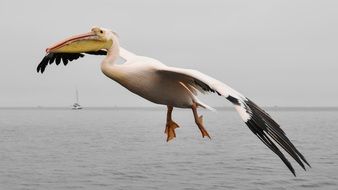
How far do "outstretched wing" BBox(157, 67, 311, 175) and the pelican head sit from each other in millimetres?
731

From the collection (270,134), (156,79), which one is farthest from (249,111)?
(156,79)

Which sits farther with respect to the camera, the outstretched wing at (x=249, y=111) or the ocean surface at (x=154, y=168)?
the ocean surface at (x=154, y=168)

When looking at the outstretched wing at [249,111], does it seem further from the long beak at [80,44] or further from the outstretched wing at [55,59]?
the outstretched wing at [55,59]

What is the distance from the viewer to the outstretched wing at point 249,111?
5344 mm

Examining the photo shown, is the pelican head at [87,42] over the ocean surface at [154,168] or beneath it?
over

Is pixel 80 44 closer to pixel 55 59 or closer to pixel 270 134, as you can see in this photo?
pixel 270 134

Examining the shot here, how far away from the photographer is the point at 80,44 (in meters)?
5.64

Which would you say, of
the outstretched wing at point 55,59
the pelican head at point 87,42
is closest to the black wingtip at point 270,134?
the pelican head at point 87,42

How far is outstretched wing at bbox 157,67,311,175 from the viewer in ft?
17.5

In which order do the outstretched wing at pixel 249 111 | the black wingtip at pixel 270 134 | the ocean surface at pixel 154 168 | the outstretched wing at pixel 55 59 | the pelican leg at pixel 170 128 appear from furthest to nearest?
1. the ocean surface at pixel 154 168
2. the outstretched wing at pixel 55 59
3. the pelican leg at pixel 170 128
4. the outstretched wing at pixel 249 111
5. the black wingtip at pixel 270 134

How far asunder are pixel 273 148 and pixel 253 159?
48129 mm

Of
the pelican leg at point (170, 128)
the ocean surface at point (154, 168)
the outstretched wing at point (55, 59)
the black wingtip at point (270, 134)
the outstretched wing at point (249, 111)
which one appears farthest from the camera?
the ocean surface at point (154, 168)

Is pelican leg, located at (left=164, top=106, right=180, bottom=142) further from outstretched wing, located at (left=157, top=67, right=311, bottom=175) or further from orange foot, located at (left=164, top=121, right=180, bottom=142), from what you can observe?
outstretched wing, located at (left=157, top=67, right=311, bottom=175)

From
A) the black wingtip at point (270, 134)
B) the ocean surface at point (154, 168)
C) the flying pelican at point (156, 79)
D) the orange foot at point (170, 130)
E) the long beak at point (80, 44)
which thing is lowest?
the ocean surface at point (154, 168)
